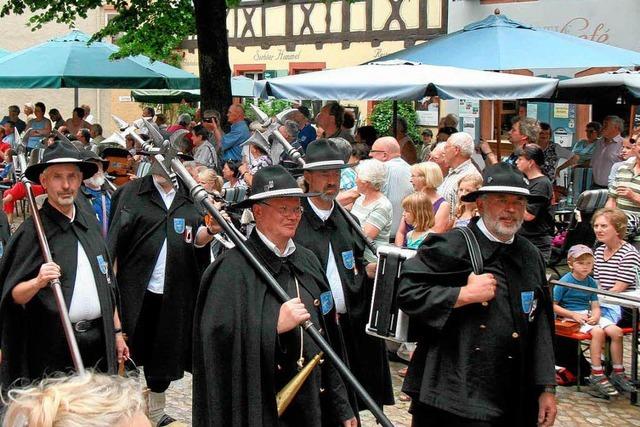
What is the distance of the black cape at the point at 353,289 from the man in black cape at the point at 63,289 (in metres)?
1.23

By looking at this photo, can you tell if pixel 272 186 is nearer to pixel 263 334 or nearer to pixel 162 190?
pixel 263 334

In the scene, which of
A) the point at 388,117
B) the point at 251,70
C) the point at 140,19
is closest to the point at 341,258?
the point at 140,19

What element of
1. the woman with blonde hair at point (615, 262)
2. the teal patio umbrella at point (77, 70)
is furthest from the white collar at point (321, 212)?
the teal patio umbrella at point (77, 70)

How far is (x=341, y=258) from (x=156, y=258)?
1584 mm

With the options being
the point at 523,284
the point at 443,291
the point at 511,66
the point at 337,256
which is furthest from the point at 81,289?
the point at 511,66

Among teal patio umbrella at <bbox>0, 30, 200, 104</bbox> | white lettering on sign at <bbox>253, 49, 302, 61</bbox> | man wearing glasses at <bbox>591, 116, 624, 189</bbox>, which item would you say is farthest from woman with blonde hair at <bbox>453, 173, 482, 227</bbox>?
white lettering on sign at <bbox>253, 49, 302, 61</bbox>

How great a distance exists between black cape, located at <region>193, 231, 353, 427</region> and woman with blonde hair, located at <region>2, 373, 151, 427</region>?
7.62 feet

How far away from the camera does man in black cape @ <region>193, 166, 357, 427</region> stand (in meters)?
4.73

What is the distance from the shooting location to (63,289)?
5.80 meters

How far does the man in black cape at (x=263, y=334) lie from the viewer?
4730 millimetres

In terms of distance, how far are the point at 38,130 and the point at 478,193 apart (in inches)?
562

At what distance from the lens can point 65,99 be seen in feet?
110

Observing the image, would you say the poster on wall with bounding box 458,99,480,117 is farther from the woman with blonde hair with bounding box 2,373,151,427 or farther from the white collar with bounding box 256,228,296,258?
the woman with blonde hair with bounding box 2,373,151,427

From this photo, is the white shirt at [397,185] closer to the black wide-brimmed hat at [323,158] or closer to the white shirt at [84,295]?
the black wide-brimmed hat at [323,158]
